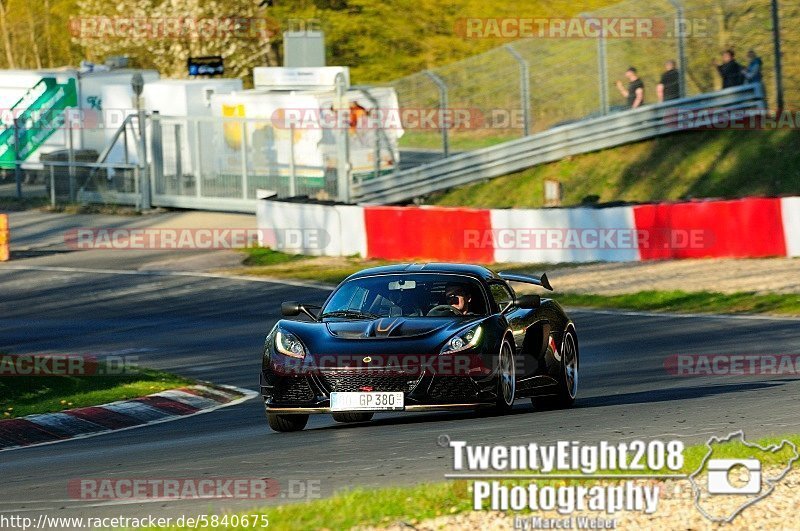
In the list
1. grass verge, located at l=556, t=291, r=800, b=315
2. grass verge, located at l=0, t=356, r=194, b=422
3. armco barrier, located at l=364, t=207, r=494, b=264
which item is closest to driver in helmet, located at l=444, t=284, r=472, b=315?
grass verge, located at l=0, t=356, r=194, b=422

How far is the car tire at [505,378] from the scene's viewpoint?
1203cm

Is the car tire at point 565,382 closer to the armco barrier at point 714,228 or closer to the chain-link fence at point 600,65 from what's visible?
the armco barrier at point 714,228

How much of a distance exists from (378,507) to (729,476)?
1.99m

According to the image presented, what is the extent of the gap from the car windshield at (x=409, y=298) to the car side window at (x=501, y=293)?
15.7 inches

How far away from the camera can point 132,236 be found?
3641 centimetres

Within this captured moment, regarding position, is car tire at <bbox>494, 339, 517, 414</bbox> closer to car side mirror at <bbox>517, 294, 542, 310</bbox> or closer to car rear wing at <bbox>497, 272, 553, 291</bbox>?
car side mirror at <bbox>517, 294, 542, 310</bbox>

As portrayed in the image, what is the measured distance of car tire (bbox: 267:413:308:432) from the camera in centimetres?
1243

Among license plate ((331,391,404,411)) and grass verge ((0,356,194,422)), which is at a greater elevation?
license plate ((331,391,404,411))

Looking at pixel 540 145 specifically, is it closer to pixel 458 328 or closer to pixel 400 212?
pixel 400 212

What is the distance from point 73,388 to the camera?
15.9 meters

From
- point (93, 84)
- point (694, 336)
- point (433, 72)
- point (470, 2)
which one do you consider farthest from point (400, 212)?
point (470, 2)

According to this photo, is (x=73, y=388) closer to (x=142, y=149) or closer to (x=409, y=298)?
(x=409, y=298)

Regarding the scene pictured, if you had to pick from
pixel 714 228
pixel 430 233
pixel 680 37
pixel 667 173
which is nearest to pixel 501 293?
pixel 714 228

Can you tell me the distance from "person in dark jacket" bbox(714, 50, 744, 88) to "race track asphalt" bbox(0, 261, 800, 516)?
13176 millimetres
